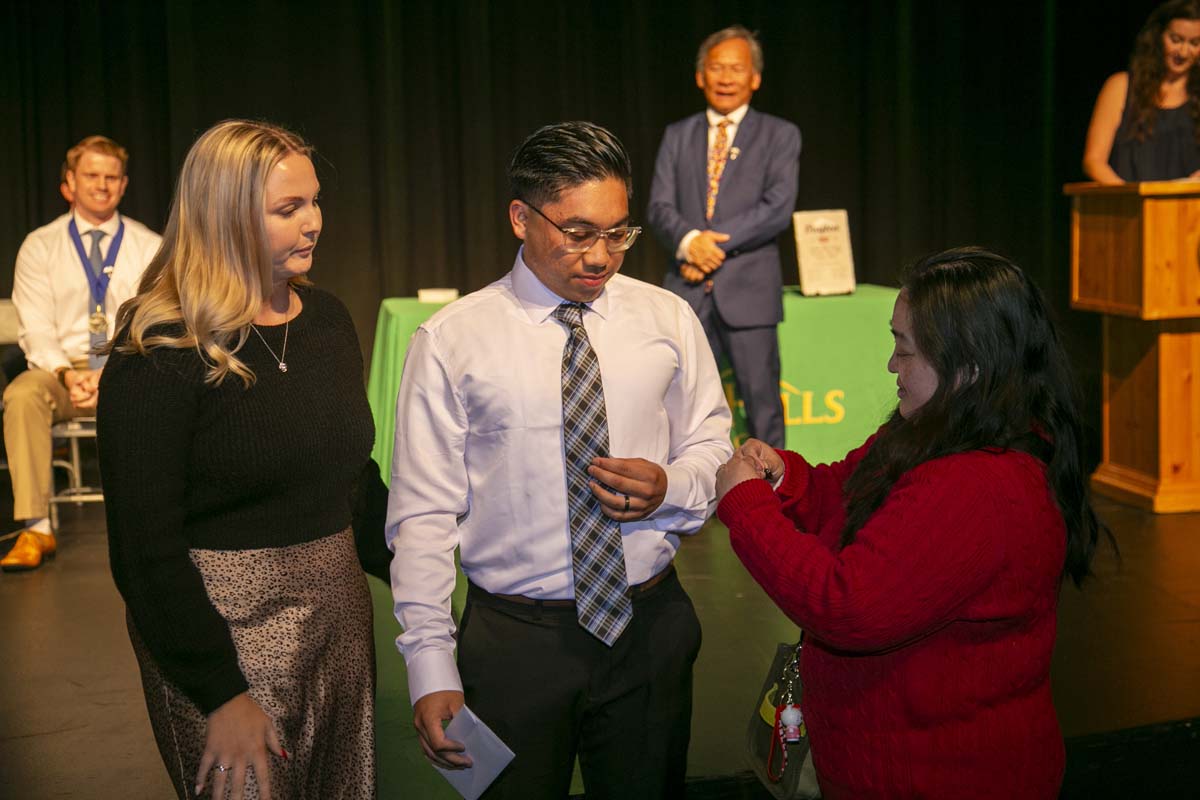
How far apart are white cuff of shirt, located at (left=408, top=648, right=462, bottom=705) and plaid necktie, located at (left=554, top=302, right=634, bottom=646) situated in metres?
0.20

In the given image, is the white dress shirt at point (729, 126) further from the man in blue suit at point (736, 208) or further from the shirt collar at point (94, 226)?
the shirt collar at point (94, 226)

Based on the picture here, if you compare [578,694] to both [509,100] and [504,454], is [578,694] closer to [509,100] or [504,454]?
[504,454]

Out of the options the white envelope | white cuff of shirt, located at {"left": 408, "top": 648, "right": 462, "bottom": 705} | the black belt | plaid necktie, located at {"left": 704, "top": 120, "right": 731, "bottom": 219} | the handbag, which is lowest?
the handbag

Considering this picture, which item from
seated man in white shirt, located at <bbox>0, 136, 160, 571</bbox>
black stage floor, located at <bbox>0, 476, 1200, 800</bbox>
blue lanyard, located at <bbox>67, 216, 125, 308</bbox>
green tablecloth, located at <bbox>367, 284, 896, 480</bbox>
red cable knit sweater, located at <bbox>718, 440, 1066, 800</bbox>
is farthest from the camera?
green tablecloth, located at <bbox>367, 284, 896, 480</bbox>

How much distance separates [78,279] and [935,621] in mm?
4733

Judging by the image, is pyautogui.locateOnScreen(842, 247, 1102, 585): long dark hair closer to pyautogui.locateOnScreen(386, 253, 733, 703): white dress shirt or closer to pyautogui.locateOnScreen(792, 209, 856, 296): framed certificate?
pyautogui.locateOnScreen(386, 253, 733, 703): white dress shirt

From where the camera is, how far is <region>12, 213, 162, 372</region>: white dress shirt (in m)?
5.46

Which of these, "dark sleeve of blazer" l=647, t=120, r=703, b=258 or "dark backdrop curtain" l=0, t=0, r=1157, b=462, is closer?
"dark sleeve of blazer" l=647, t=120, r=703, b=258

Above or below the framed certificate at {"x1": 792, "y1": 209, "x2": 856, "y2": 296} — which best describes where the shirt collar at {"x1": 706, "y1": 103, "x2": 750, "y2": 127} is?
above

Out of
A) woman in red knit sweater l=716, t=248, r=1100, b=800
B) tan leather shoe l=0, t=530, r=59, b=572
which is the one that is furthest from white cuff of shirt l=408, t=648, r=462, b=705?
tan leather shoe l=0, t=530, r=59, b=572

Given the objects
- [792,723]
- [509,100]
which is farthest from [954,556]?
[509,100]

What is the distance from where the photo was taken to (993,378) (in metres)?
1.70

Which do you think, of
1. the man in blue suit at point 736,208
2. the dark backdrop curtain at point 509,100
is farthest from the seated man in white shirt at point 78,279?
the man in blue suit at point 736,208

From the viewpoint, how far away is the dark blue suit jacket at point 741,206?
5.22m
